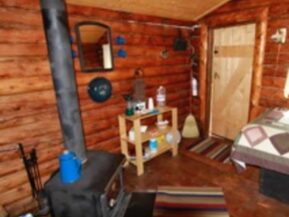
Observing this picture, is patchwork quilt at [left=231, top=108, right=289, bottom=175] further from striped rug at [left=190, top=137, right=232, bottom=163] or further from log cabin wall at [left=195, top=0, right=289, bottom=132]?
striped rug at [left=190, top=137, right=232, bottom=163]

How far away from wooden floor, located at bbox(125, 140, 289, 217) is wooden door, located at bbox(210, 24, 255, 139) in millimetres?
905

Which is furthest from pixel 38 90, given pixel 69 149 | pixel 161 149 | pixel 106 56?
pixel 161 149

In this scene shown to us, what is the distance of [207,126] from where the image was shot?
3.76m

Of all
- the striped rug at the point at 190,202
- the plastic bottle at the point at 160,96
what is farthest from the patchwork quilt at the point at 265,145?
the plastic bottle at the point at 160,96

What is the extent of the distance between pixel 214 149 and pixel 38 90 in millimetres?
2562

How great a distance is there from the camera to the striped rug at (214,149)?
3.02 m

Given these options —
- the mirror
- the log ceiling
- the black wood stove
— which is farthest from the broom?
the black wood stove

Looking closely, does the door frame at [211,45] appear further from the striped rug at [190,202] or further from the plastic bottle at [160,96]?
the striped rug at [190,202]

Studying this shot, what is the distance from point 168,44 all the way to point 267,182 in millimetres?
2234

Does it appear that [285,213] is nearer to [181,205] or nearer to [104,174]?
[181,205]

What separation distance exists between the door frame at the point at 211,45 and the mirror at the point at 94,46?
5.48 feet

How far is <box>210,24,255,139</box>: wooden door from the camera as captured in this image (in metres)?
3.07

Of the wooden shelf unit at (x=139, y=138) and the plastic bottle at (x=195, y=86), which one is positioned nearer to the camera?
the wooden shelf unit at (x=139, y=138)

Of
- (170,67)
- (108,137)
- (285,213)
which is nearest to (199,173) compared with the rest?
(285,213)
